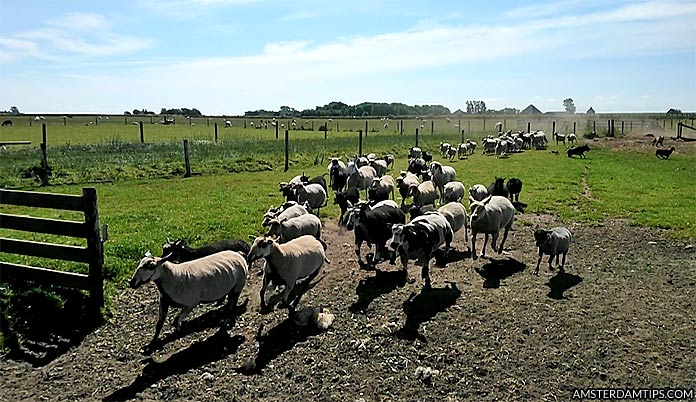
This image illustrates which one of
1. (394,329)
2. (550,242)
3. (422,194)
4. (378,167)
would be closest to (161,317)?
(394,329)

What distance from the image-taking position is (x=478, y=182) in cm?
2223


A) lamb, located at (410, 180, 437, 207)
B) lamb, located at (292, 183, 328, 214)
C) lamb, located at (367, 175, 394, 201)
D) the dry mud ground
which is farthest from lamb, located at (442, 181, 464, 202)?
the dry mud ground

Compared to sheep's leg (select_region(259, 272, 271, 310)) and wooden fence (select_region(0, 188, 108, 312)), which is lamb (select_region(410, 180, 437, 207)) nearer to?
sheep's leg (select_region(259, 272, 271, 310))

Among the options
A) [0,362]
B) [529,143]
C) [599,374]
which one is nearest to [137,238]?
[0,362]

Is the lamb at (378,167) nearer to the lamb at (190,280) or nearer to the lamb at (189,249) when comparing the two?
the lamb at (189,249)

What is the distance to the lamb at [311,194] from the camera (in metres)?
14.3

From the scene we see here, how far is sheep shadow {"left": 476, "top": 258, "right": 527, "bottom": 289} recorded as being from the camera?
365 inches

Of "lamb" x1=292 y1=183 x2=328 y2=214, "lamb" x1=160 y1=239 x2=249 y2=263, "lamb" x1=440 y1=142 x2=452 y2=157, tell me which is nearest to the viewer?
"lamb" x1=160 y1=239 x2=249 y2=263

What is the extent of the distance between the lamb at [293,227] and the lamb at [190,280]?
2077mm

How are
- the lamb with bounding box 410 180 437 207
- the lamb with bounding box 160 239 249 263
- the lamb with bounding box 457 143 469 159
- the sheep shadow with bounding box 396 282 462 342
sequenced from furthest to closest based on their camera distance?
the lamb with bounding box 457 143 469 159 < the lamb with bounding box 410 180 437 207 < the lamb with bounding box 160 239 249 263 < the sheep shadow with bounding box 396 282 462 342

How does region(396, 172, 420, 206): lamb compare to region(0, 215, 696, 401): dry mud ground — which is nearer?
region(0, 215, 696, 401): dry mud ground

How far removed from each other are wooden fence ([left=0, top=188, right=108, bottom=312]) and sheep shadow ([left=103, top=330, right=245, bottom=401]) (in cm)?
183

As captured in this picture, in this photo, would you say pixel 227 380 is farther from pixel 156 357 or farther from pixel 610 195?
pixel 610 195

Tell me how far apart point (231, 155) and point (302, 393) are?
2377 centimetres
